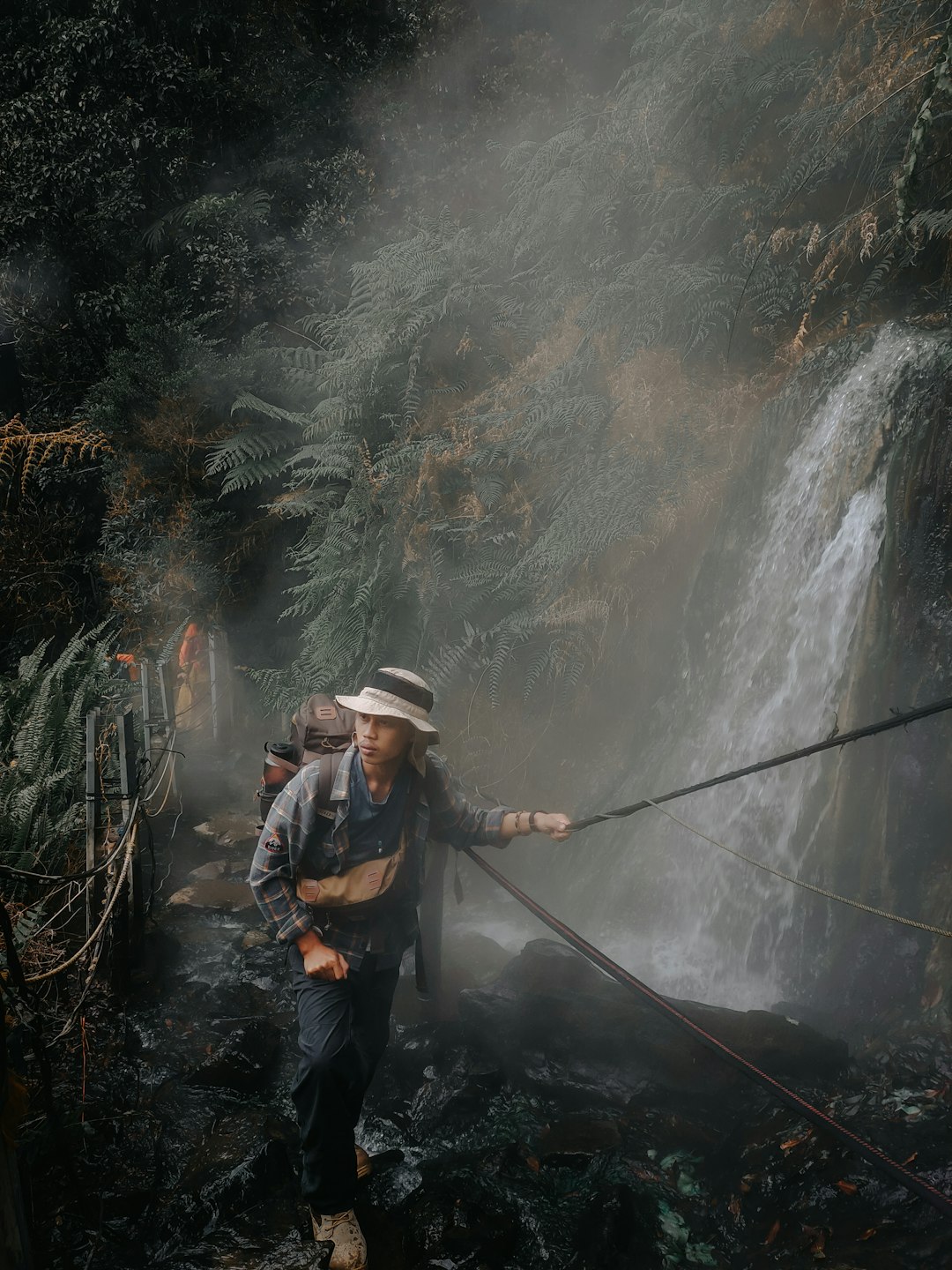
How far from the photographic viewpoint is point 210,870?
22.8ft

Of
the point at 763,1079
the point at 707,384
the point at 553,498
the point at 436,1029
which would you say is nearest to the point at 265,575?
the point at 553,498

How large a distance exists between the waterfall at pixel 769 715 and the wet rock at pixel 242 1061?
101 inches

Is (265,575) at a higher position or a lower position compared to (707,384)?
lower

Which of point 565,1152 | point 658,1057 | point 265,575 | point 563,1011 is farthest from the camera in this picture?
point 265,575

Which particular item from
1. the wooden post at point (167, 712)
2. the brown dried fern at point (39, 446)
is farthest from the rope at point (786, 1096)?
the brown dried fern at point (39, 446)

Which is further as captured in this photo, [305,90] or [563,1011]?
[305,90]

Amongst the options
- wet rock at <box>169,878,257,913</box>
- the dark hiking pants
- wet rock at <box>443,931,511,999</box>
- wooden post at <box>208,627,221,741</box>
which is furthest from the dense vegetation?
the dark hiking pants

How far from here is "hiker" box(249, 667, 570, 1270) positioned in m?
2.82

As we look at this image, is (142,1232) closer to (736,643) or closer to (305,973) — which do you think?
(305,973)

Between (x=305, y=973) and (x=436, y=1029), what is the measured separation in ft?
6.14

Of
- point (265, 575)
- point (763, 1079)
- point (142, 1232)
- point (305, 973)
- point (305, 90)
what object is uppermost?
Answer: point (305, 90)

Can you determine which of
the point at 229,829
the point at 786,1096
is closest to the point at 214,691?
the point at 229,829

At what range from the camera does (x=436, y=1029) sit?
14.7 ft

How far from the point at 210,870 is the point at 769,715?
4707mm
